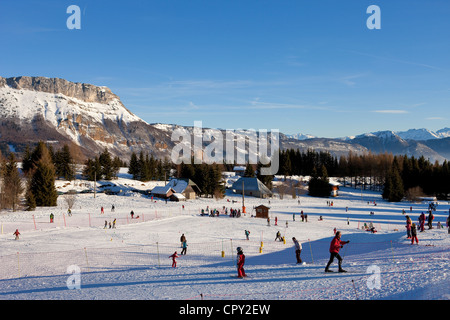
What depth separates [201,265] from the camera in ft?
65.1

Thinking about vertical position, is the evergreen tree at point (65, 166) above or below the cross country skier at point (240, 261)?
above

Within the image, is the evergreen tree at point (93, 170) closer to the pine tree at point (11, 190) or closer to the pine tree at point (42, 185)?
the pine tree at point (42, 185)

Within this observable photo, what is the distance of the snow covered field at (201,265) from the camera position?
38.3 ft

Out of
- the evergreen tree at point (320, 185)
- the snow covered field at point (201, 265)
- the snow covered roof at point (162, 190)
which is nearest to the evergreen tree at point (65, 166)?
the snow covered roof at point (162, 190)

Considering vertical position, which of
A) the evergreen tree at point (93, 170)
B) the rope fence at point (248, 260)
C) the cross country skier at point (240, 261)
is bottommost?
the rope fence at point (248, 260)

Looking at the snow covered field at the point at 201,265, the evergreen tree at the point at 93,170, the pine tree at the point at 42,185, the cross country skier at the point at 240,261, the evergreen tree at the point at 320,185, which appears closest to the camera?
the snow covered field at the point at 201,265

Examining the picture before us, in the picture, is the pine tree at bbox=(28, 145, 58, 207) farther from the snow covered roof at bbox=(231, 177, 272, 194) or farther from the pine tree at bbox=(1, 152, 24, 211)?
the snow covered roof at bbox=(231, 177, 272, 194)

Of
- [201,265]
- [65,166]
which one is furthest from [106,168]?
[201,265]

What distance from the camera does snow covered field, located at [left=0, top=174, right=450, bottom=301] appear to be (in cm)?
1169

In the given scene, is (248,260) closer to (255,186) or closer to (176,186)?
(176,186)

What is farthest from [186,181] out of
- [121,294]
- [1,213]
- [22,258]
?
[121,294]
